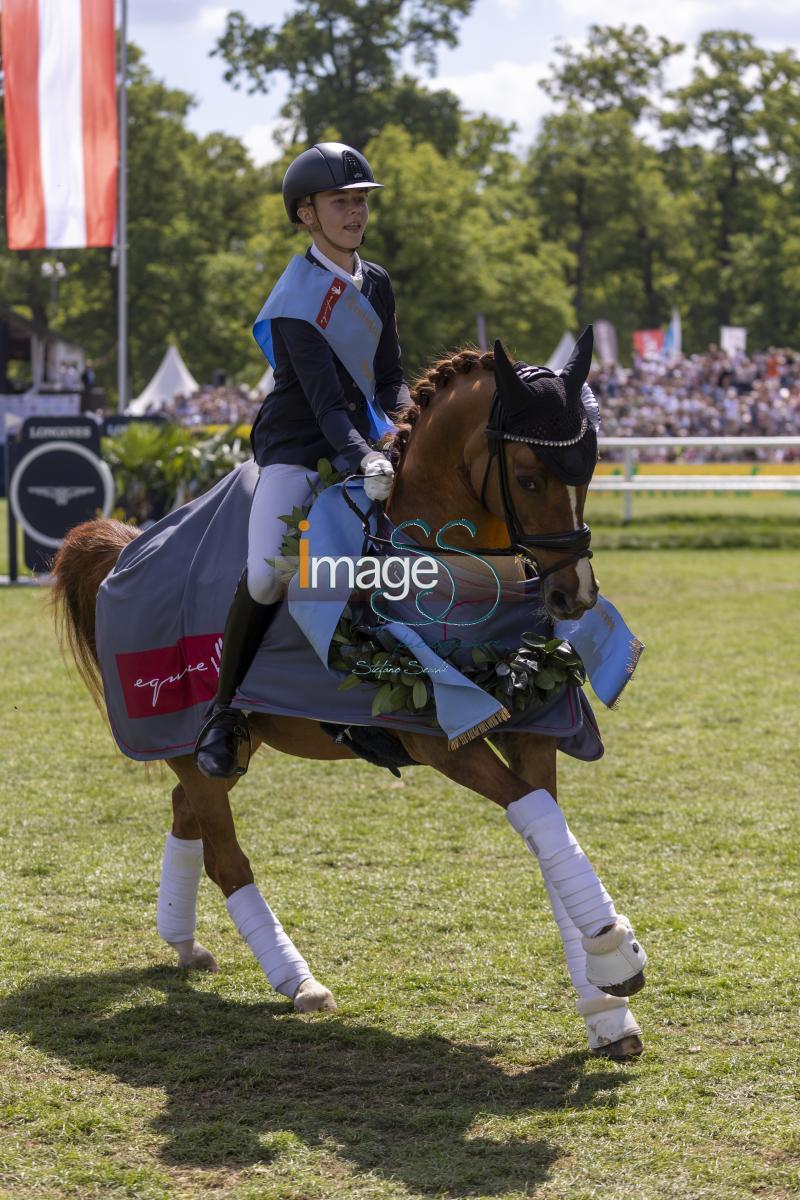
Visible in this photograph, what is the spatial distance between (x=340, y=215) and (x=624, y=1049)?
2690 mm

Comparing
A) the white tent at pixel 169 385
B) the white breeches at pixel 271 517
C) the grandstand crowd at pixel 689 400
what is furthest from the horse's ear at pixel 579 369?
the white tent at pixel 169 385

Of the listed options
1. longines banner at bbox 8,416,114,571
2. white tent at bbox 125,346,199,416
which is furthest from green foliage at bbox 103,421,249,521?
white tent at bbox 125,346,199,416

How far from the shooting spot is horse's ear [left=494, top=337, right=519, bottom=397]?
13.0ft

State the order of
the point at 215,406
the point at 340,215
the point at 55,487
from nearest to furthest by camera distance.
A: the point at 340,215 < the point at 55,487 < the point at 215,406

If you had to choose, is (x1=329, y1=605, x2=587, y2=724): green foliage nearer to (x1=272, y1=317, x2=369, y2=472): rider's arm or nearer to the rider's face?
(x1=272, y1=317, x2=369, y2=472): rider's arm

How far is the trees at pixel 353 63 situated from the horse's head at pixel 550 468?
50.2 meters

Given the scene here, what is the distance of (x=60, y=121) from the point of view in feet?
64.0

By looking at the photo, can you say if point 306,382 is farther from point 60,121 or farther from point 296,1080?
point 60,121

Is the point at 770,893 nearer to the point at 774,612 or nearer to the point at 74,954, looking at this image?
the point at 74,954

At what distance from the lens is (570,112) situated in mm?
59938

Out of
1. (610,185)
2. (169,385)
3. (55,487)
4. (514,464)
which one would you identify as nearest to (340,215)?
(514,464)

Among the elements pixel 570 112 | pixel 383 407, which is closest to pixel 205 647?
pixel 383 407

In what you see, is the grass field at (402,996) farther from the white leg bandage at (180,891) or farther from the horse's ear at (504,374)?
the horse's ear at (504,374)

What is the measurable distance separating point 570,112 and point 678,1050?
59915mm
